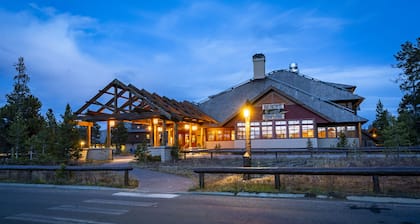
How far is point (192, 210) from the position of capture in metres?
7.28

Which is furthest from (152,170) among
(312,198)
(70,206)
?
(312,198)

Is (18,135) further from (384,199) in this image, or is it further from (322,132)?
(322,132)

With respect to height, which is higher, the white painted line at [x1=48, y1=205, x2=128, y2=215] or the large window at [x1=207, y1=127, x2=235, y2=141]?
the large window at [x1=207, y1=127, x2=235, y2=141]

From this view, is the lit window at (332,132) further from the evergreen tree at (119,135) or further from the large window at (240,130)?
the evergreen tree at (119,135)

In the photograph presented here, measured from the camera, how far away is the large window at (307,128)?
2798 cm

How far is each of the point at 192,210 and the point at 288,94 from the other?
24926mm

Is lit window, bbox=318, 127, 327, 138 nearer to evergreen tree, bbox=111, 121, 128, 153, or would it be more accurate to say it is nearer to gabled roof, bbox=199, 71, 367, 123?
gabled roof, bbox=199, 71, 367, 123

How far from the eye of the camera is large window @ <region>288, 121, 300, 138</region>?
93.1ft

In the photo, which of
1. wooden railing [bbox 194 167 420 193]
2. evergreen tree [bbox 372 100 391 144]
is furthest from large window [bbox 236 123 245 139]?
wooden railing [bbox 194 167 420 193]

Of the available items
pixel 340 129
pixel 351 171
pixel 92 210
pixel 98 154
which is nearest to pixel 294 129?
pixel 340 129

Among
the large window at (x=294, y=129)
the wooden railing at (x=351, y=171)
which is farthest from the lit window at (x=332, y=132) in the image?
the wooden railing at (x=351, y=171)

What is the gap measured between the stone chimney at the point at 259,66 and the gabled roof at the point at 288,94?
2.38 feet

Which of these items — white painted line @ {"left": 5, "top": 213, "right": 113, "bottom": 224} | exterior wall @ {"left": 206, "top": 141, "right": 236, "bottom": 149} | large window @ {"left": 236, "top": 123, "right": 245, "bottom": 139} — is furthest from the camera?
exterior wall @ {"left": 206, "top": 141, "right": 236, "bottom": 149}

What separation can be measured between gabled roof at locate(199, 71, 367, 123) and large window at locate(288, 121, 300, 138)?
227 centimetres
